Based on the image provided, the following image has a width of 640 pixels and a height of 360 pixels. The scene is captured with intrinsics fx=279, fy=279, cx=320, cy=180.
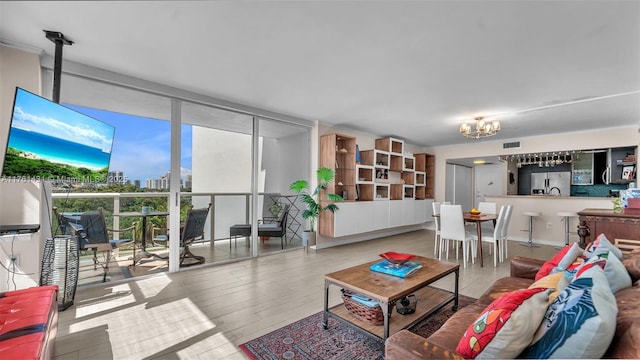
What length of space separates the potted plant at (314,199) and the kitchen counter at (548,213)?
4442 mm

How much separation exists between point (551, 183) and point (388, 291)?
867cm

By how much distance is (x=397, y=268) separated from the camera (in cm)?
243

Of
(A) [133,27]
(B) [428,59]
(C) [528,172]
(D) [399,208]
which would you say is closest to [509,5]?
(B) [428,59]

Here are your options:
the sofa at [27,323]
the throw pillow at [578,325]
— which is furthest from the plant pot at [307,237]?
the throw pillow at [578,325]

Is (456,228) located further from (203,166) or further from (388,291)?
(203,166)

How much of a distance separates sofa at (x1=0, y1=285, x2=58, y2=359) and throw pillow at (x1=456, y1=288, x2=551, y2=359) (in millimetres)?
1900

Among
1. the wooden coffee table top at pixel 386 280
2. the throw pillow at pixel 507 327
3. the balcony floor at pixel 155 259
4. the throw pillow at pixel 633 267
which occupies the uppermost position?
the throw pillow at pixel 633 267

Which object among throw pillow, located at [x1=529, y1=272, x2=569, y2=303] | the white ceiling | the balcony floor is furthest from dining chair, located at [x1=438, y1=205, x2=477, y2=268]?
throw pillow, located at [x1=529, y1=272, x2=569, y2=303]

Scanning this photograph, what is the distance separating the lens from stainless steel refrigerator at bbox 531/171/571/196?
779 cm

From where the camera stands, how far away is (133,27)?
88.5 inches

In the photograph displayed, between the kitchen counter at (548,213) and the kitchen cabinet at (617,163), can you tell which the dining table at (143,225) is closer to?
the kitchen counter at (548,213)

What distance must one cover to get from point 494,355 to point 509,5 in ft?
7.14

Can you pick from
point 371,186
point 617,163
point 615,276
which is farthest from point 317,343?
point 617,163

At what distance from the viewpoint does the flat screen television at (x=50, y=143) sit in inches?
79.5
